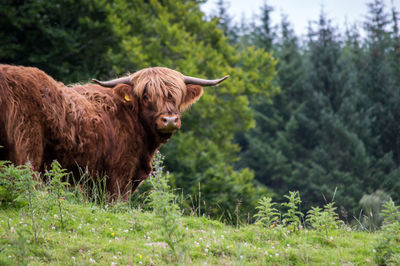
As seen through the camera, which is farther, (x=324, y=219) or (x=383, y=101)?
(x=383, y=101)

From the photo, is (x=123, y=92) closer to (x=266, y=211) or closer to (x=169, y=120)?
(x=169, y=120)

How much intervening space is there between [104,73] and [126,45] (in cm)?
158

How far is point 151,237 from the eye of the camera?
4.35 meters

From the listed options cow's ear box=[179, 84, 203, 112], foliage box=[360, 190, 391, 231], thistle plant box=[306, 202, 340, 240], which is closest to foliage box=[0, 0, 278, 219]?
foliage box=[360, 190, 391, 231]

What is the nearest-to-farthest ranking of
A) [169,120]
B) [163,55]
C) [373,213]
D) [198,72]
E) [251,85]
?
1. [169,120]
2. [373,213]
3. [163,55]
4. [198,72]
5. [251,85]

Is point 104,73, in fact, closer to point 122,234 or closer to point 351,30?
point 122,234

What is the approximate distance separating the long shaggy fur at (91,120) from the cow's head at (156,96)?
0.04ft

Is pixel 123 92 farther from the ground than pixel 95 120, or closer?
farther from the ground

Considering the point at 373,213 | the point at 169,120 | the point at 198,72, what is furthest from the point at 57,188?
the point at 198,72

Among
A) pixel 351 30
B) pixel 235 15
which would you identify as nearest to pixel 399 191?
pixel 351 30

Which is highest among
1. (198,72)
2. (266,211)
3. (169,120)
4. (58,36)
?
(58,36)

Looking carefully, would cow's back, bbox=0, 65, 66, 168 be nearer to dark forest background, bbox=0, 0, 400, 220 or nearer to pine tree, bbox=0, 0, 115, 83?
dark forest background, bbox=0, 0, 400, 220

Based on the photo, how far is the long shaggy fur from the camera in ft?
15.7

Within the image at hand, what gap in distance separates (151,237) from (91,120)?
199 centimetres
